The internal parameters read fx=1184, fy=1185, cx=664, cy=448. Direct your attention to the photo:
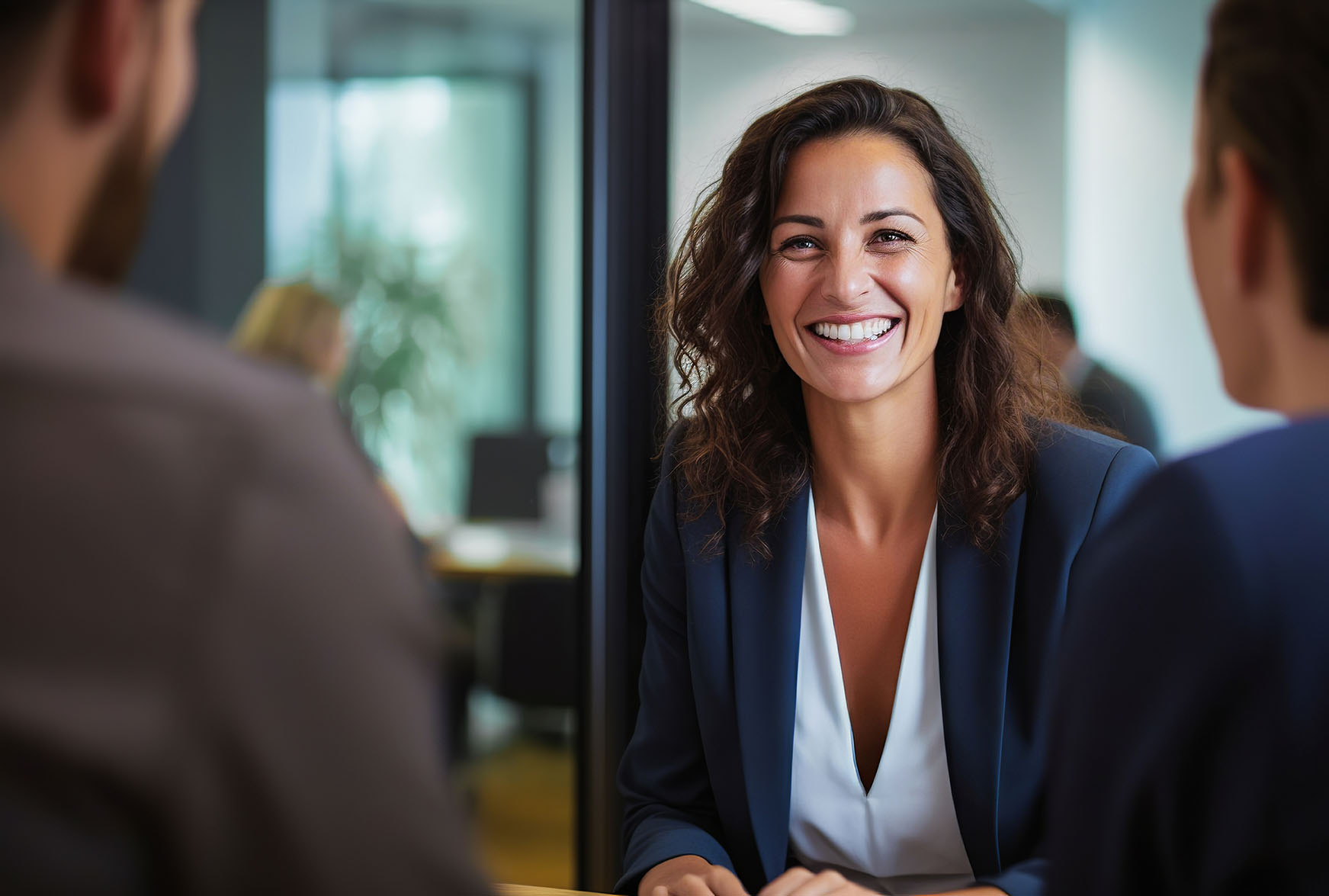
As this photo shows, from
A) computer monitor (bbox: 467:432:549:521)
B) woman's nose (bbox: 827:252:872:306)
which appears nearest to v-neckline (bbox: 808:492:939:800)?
woman's nose (bbox: 827:252:872:306)

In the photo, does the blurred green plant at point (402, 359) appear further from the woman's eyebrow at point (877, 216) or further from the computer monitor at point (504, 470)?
the woman's eyebrow at point (877, 216)

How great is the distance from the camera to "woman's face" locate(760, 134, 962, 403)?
152cm

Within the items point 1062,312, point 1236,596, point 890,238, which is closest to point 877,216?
point 890,238

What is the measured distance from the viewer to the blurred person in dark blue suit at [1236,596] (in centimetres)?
61

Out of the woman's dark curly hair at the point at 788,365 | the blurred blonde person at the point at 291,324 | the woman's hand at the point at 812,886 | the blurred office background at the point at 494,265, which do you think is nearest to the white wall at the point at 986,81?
the blurred office background at the point at 494,265

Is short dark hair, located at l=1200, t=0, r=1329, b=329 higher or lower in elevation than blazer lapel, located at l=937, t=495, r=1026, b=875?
higher

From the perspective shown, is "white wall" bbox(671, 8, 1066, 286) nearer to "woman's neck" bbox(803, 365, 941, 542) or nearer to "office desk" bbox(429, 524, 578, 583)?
"office desk" bbox(429, 524, 578, 583)

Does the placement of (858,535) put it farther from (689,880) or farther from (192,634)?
(192,634)

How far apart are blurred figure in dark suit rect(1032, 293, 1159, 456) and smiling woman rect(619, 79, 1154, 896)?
1990 millimetres

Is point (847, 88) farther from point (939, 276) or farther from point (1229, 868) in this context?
point (1229, 868)

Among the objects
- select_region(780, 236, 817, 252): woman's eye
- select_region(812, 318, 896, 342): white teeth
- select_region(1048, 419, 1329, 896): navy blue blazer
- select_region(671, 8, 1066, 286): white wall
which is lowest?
select_region(1048, 419, 1329, 896): navy blue blazer

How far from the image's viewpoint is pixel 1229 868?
63 cm

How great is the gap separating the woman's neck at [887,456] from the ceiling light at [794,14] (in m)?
4.00

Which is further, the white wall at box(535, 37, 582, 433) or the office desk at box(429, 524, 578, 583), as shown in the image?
the office desk at box(429, 524, 578, 583)
